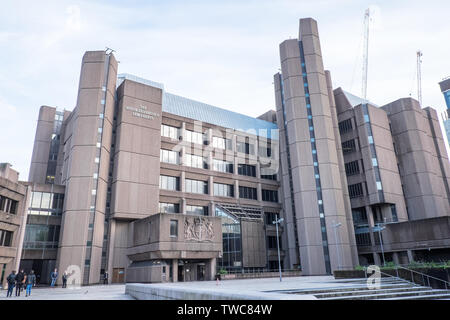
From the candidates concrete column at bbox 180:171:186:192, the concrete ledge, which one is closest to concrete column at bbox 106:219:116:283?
concrete column at bbox 180:171:186:192

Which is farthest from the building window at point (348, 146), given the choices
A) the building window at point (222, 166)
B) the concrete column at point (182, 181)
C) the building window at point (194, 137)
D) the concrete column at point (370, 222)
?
the concrete column at point (182, 181)

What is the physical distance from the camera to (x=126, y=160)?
51.0m

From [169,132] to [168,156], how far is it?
4375mm

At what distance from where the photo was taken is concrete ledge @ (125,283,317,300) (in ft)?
31.7

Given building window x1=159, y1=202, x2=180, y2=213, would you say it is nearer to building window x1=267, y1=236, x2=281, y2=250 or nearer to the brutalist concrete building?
the brutalist concrete building

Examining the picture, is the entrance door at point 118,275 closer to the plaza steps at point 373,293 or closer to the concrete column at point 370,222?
the plaza steps at point 373,293

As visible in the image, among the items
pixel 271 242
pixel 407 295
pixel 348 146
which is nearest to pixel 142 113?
pixel 271 242

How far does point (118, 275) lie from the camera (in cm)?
4838

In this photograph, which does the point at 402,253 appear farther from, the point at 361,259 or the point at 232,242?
the point at 232,242

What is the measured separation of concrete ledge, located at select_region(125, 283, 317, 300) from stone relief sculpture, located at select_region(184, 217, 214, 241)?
2332cm

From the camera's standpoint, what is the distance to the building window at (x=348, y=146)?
221 ft

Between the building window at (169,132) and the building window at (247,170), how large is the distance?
14544 millimetres

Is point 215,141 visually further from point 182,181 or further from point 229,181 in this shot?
point 182,181
